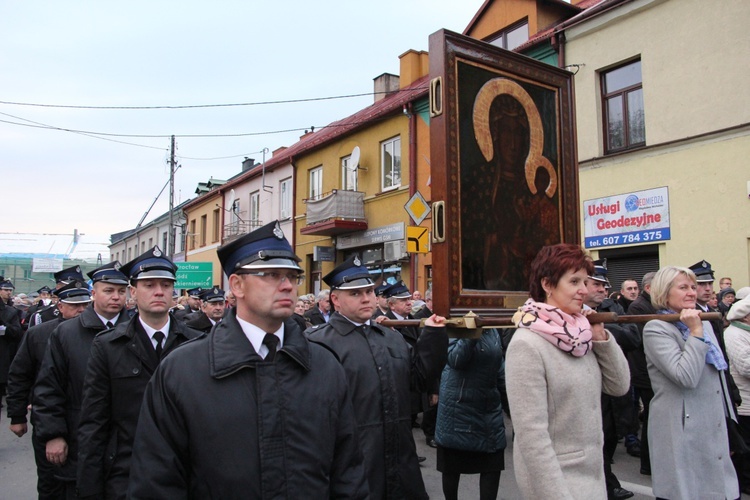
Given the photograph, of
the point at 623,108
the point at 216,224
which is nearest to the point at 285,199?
the point at 216,224

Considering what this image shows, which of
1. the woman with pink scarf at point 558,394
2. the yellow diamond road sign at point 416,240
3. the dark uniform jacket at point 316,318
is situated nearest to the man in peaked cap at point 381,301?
the yellow diamond road sign at point 416,240

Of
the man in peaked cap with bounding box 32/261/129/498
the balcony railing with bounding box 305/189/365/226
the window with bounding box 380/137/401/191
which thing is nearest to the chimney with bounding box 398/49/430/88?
the window with bounding box 380/137/401/191

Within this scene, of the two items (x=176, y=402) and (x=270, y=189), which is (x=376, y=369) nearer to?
(x=176, y=402)

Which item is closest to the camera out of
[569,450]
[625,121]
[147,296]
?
[569,450]

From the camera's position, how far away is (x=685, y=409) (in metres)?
3.75

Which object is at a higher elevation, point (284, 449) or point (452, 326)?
point (452, 326)

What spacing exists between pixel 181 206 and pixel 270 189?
14420mm

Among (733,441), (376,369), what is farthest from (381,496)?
(733,441)

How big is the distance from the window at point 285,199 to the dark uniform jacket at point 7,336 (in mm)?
16217

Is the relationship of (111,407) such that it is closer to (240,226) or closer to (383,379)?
(383,379)

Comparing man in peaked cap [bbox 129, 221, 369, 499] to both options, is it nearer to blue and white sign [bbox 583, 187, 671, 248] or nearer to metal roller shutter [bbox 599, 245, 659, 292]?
blue and white sign [bbox 583, 187, 671, 248]

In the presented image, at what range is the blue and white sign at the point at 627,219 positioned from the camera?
12086 mm

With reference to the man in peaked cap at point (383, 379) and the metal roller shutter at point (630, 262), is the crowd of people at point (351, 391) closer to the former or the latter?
the man in peaked cap at point (383, 379)

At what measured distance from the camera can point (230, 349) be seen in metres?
2.21
